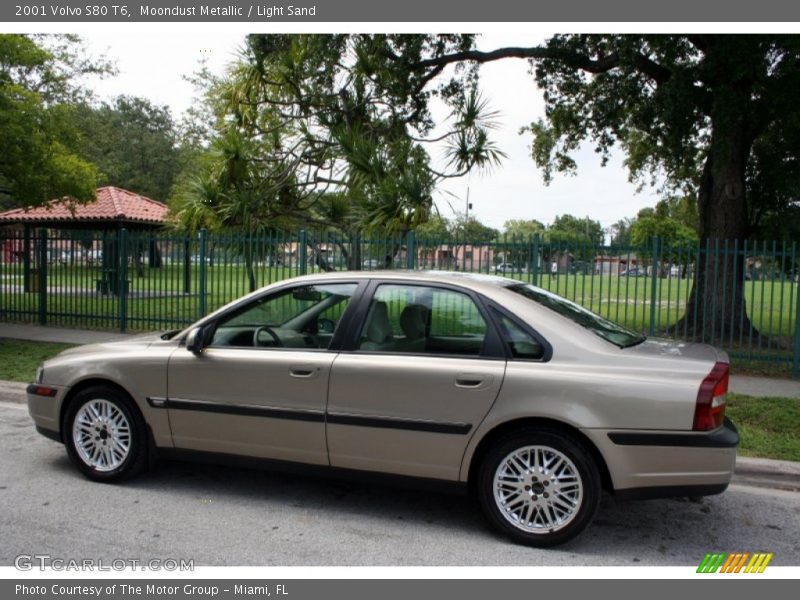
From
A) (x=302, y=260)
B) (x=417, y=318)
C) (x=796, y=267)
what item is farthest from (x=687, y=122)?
(x=417, y=318)

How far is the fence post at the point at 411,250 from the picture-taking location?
10.8 meters

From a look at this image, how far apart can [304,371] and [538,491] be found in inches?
63.3

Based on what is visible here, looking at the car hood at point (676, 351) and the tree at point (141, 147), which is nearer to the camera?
the car hood at point (676, 351)

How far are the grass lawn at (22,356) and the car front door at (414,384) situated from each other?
18.9 ft

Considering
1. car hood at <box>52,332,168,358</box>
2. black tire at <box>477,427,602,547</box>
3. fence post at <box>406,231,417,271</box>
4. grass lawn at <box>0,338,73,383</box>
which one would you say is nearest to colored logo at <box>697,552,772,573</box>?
black tire at <box>477,427,602,547</box>

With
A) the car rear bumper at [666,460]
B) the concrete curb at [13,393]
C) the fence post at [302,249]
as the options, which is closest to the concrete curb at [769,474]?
the car rear bumper at [666,460]

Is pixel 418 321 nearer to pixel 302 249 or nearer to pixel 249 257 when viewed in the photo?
pixel 302 249

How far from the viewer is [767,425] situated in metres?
7.08

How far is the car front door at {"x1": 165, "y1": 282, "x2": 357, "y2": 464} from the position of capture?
4562 millimetres

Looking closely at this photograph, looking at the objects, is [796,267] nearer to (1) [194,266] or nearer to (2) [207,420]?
(2) [207,420]

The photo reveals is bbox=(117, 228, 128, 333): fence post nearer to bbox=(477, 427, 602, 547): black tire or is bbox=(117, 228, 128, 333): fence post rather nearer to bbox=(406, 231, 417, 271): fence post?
bbox=(406, 231, 417, 271): fence post

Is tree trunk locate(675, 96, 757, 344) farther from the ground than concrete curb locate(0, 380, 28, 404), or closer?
farther from the ground

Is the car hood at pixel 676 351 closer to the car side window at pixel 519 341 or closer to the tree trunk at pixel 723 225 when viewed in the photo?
the car side window at pixel 519 341

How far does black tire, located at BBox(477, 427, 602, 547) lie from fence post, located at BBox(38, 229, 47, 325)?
1240 centimetres
